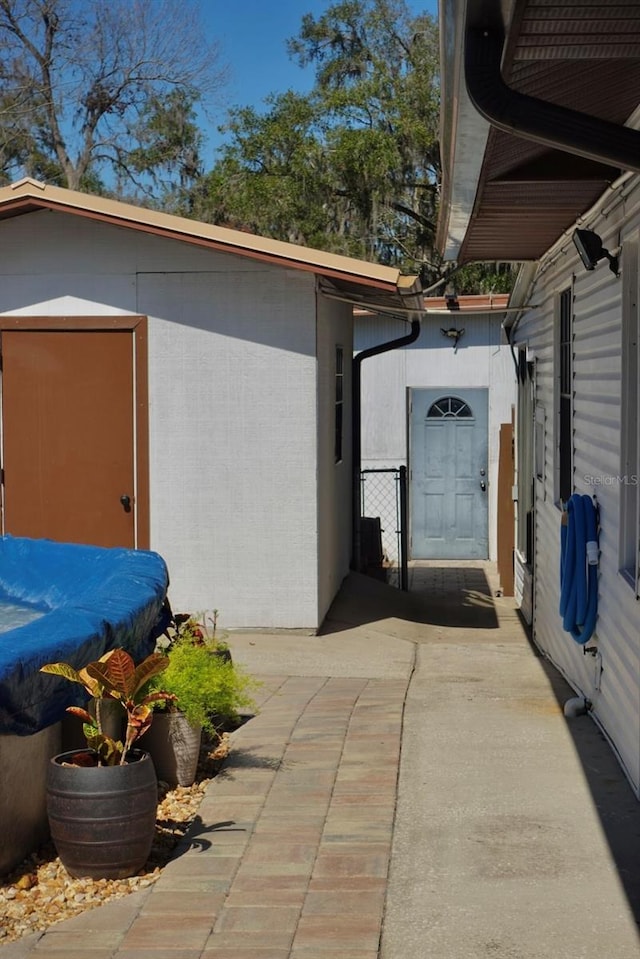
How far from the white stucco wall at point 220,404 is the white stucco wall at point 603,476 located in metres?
1.93

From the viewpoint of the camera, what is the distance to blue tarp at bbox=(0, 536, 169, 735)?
4.52 meters

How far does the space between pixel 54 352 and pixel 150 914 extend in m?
6.23

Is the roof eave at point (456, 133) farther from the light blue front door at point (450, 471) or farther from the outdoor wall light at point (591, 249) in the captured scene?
the light blue front door at point (450, 471)

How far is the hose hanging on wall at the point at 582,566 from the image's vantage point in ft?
22.4

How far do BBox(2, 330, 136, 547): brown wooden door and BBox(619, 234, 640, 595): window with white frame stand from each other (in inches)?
186

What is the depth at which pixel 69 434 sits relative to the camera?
973 cm

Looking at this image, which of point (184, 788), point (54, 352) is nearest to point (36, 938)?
point (184, 788)

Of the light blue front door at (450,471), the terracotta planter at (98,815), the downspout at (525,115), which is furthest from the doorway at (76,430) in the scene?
the light blue front door at (450,471)

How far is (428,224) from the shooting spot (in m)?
25.4

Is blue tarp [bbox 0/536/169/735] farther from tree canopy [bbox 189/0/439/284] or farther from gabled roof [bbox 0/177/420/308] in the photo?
tree canopy [bbox 189/0/439/284]

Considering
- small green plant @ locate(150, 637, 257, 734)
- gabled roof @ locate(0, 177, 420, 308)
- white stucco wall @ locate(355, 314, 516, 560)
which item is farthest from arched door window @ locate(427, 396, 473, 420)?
small green plant @ locate(150, 637, 257, 734)

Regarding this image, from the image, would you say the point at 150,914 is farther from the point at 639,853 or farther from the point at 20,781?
the point at 639,853

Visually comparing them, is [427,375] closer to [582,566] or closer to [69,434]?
[69,434]

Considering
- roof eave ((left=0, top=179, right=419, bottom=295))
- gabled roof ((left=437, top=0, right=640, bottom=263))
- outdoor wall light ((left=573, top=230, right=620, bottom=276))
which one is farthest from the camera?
roof eave ((left=0, top=179, right=419, bottom=295))
